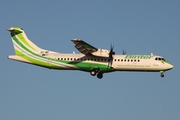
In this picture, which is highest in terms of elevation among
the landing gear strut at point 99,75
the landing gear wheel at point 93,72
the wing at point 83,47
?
the wing at point 83,47

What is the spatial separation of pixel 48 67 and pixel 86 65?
193 inches

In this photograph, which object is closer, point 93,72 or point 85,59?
point 93,72

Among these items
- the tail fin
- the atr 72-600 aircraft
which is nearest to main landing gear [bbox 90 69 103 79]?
the atr 72-600 aircraft

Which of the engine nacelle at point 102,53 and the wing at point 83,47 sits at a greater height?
the wing at point 83,47

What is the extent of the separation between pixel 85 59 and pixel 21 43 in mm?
9225

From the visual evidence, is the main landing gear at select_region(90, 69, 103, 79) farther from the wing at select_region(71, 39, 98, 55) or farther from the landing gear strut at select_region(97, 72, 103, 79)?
the wing at select_region(71, 39, 98, 55)

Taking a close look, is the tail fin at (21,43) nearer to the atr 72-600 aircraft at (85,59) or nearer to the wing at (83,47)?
the atr 72-600 aircraft at (85,59)

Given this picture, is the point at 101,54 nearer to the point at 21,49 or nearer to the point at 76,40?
the point at 76,40

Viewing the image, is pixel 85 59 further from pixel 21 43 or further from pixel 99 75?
pixel 21 43

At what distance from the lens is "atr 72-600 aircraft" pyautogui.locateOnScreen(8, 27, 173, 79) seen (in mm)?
44812

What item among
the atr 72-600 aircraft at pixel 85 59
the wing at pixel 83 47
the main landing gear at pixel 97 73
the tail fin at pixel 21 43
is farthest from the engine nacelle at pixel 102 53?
the tail fin at pixel 21 43

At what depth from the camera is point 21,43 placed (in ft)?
165

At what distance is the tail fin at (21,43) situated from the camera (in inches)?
1954

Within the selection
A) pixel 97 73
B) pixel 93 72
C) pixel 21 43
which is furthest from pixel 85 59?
pixel 21 43
